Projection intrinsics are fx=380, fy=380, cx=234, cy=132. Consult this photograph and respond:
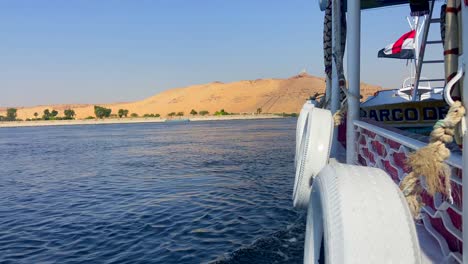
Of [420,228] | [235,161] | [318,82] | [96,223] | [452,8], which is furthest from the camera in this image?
[318,82]

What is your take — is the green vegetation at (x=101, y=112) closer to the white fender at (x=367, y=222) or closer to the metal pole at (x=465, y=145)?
the white fender at (x=367, y=222)

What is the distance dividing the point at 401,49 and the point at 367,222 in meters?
11.0

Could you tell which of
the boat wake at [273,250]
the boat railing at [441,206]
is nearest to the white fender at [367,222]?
the boat railing at [441,206]

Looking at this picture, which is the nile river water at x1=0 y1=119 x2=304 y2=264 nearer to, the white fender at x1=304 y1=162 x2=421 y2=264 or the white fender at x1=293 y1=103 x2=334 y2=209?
the white fender at x1=293 y1=103 x2=334 y2=209

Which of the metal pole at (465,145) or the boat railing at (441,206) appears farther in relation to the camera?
the boat railing at (441,206)

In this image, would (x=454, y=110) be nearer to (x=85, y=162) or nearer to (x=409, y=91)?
(x=409, y=91)

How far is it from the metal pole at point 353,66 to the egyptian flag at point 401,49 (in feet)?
23.2

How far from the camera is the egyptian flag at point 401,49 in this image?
11.1 meters

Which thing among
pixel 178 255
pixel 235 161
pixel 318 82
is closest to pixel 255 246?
pixel 178 255

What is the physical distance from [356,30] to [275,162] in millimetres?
12319

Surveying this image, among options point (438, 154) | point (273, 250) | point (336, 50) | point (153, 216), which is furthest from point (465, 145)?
point (153, 216)

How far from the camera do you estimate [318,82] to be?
590ft

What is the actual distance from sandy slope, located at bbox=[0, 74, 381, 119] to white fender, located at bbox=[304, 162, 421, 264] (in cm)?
14565

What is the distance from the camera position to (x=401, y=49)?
37.0 feet
